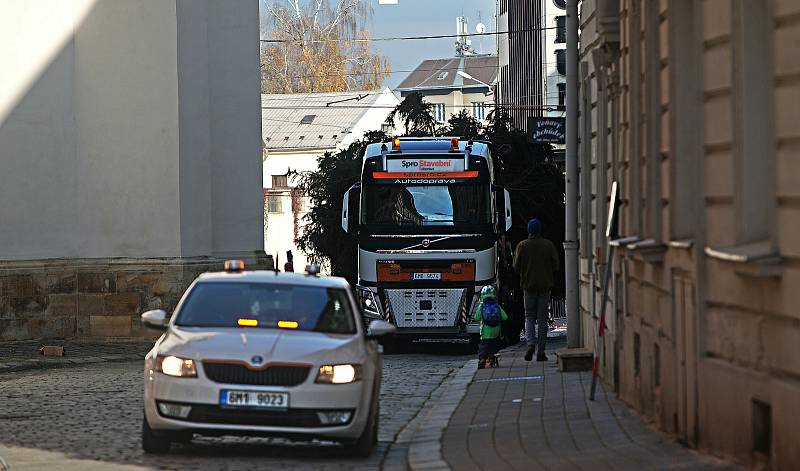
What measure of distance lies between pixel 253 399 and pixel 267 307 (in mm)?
1274

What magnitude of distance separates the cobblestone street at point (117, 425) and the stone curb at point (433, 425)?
0.47 feet

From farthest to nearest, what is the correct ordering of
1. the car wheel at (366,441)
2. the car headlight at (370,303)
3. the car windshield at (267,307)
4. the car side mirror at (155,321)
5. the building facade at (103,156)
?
1. the building facade at (103,156)
2. the car headlight at (370,303)
3. the car side mirror at (155,321)
4. the car windshield at (267,307)
5. the car wheel at (366,441)

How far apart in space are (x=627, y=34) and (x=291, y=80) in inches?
3548

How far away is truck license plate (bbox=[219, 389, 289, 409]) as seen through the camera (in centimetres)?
1194

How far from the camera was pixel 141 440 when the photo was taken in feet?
43.5

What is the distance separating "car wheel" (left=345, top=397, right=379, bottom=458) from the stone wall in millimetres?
16398

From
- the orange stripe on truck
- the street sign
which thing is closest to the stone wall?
the orange stripe on truck

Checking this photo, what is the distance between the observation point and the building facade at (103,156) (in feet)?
95.6

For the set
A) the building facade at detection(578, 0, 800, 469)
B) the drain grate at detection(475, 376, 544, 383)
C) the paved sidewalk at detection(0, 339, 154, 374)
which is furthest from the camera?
the paved sidewalk at detection(0, 339, 154, 374)

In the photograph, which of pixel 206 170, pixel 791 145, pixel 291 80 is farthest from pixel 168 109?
pixel 291 80

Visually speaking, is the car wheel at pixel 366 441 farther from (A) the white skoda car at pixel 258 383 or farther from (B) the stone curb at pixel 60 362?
(B) the stone curb at pixel 60 362

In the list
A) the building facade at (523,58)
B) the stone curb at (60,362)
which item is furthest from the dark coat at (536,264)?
the building facade at (523,58)

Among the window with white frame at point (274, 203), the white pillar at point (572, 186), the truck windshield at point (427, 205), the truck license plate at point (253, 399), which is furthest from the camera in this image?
the window with white frame at point (274, 203)

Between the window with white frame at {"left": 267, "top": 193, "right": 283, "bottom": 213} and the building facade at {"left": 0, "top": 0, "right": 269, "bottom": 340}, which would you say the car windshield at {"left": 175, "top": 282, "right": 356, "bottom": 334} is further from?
the window with white frame at {"left": 267, "top": 193, "right": 283, "bottom": 213}
